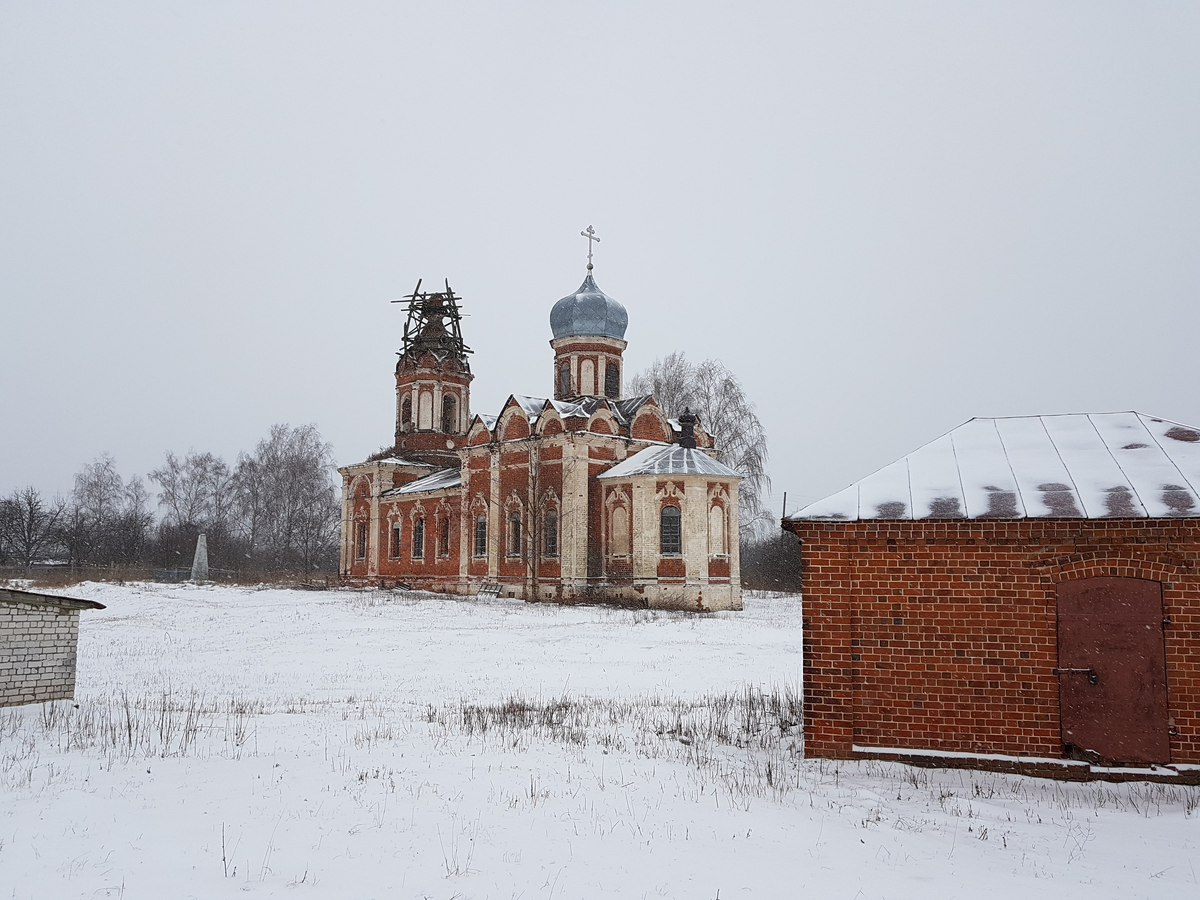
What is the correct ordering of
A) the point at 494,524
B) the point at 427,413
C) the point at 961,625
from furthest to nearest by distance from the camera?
the point at 427,413 → the point at 494,524 → the point at 961,625

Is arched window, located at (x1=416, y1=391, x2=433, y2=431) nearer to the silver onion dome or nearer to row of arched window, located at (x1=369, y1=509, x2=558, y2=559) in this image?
row of arched window, located at (x1=369, y1=509, x2=558, y2=559)

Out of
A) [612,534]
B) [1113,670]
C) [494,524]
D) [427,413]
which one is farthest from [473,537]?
[1113,670]

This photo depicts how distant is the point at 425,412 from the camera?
39.2 metres

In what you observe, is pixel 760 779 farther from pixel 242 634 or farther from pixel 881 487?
pixel 242 634

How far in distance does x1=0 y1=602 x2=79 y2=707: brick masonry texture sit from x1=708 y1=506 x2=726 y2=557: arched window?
62.7 ft

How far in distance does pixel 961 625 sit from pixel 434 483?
2991cm

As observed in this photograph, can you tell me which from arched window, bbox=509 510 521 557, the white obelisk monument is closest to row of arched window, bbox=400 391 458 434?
arched window, bbox=509 510 521 557

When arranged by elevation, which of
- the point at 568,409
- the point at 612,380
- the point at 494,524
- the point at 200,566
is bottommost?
the point at 200,566

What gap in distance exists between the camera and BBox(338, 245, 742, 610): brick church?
27.3 metres

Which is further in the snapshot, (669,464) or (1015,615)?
(669,464)

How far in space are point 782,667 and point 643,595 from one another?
11894mm

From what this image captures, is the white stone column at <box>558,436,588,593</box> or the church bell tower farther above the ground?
the church bell tower

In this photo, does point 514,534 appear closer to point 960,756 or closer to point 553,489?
point 553,489

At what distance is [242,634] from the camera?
20266 mm
